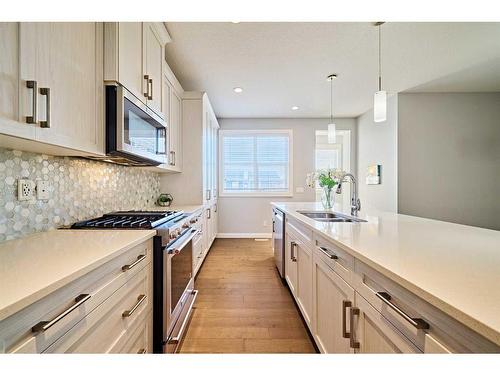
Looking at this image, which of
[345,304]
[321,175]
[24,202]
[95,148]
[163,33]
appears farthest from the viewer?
[321,175]

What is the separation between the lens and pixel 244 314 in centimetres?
213

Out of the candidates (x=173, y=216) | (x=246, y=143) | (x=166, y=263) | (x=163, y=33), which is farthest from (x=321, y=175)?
(x=246, y=143)

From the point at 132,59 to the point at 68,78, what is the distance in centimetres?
62

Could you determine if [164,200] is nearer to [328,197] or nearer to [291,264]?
[291,264]

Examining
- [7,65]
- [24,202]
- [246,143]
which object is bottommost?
[24,202]

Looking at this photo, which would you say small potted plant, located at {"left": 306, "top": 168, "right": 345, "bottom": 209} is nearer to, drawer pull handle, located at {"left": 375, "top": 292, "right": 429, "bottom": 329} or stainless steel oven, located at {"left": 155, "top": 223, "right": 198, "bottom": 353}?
stainless steel oven, located at {"left": 155, "top": 223, "right": 198, "bottom": 353}

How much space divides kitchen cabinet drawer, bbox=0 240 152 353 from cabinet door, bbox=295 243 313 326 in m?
1.18

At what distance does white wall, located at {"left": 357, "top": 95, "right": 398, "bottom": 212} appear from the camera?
172 inches

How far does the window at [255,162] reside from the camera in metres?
5.48

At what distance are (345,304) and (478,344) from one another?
609 millimetres

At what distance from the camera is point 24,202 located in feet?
4.07

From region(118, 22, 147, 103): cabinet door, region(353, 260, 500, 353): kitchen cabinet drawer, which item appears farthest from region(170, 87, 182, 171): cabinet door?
region(353, 260, 500, 353): kitchen cabinet drawer

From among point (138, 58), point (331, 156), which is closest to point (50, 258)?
point (138, 58)
